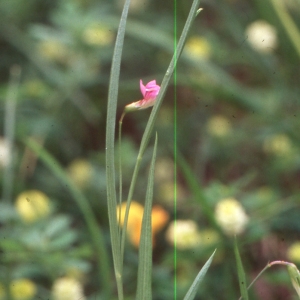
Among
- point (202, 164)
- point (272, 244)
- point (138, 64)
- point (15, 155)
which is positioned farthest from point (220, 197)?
point (138, 64)

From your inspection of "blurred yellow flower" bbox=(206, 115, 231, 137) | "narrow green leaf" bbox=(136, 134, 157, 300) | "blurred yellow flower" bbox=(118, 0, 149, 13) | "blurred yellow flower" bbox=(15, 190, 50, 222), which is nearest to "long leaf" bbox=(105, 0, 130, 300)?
"narrow green leaf" bbox=(136, 134, 157, 300)

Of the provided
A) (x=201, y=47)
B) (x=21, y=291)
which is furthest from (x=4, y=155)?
(x=201, y=47)

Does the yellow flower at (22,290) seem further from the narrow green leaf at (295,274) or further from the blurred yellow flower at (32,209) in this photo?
the narrow green leaf at (295,274)

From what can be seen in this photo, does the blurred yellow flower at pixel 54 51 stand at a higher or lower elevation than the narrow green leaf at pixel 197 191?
higher

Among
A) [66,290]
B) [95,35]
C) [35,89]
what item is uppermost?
[95,35]

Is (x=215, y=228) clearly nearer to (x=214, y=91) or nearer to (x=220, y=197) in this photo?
(x=220, y=197)

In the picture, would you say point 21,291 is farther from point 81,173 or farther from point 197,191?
point 81,173

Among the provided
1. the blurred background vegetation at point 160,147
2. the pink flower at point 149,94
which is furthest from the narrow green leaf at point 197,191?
the pink flower at point 149,94
